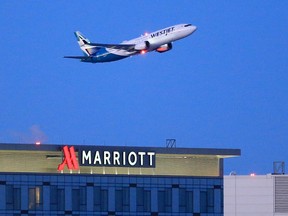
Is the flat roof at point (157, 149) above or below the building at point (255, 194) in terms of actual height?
above

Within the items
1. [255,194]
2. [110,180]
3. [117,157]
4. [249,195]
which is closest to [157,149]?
[117,157]

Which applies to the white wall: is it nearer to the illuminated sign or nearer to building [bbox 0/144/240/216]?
building [bbox 0/144/240/216]

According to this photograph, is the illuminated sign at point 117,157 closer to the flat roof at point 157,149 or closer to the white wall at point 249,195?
the flat roof at point 157,149

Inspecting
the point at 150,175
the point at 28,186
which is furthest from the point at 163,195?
the point at 28,186

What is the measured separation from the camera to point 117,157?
160 meters

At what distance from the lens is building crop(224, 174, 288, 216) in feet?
611

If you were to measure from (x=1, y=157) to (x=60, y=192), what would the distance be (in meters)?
7.79

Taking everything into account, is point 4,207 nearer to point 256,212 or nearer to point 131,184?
point 131,184

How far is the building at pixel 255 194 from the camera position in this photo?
7338 inches

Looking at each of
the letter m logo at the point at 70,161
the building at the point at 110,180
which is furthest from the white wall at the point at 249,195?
the letter m logo at the point at 70,161

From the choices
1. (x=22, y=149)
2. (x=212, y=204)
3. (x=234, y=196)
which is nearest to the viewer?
(x=22, y=149)

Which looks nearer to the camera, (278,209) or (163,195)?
(163,195)

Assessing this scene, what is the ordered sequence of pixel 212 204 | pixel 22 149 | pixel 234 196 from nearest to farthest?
1. pixel 22 149
2. pixel 212 204
3. pixel 234 196

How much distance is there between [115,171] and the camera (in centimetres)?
16262
